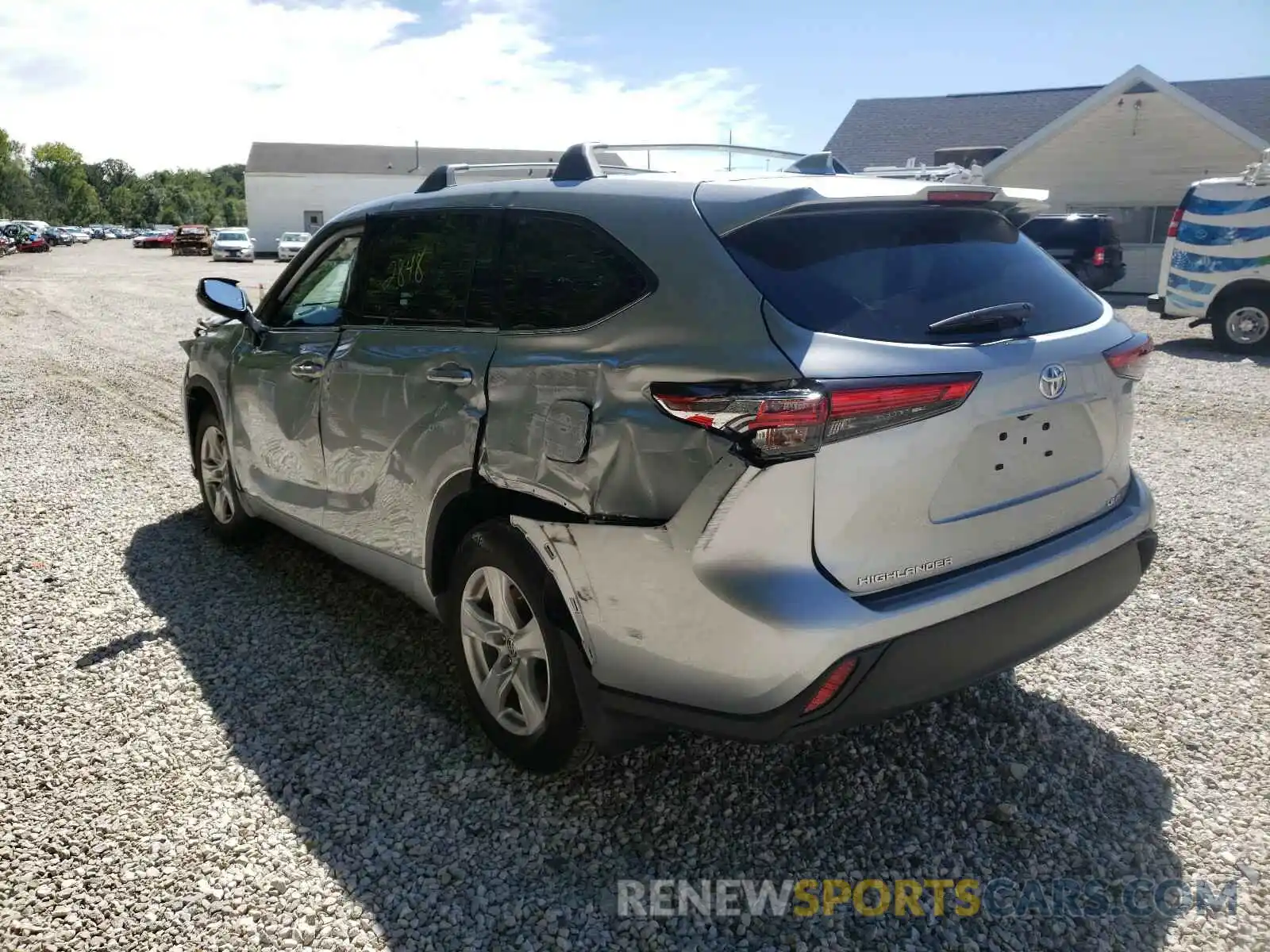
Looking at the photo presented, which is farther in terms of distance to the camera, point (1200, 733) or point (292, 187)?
point (292, 187)

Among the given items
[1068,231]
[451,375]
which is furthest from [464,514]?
[1068,231]

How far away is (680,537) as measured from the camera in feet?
8.14

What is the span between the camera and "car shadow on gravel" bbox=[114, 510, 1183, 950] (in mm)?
2572

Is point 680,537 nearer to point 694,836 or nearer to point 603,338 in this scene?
point 603,338

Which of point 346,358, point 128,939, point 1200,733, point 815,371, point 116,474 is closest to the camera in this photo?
point 815,371

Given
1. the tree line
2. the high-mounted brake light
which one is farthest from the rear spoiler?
the tree line

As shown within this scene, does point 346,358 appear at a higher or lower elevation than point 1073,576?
higher

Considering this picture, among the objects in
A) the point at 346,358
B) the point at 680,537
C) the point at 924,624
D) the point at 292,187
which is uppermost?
the point at 292,187

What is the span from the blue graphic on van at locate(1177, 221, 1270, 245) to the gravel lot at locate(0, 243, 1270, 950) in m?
9.67

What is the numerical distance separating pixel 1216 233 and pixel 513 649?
43.6ft

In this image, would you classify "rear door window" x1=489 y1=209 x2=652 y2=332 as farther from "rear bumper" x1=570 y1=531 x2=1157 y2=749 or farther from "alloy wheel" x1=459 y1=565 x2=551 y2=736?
"rear bumper" x1=570 y1=531 x2=1157 y2=749

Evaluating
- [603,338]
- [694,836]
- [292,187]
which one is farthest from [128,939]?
[292,187]

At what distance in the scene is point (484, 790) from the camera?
10.4 ft

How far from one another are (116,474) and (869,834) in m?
6.06
